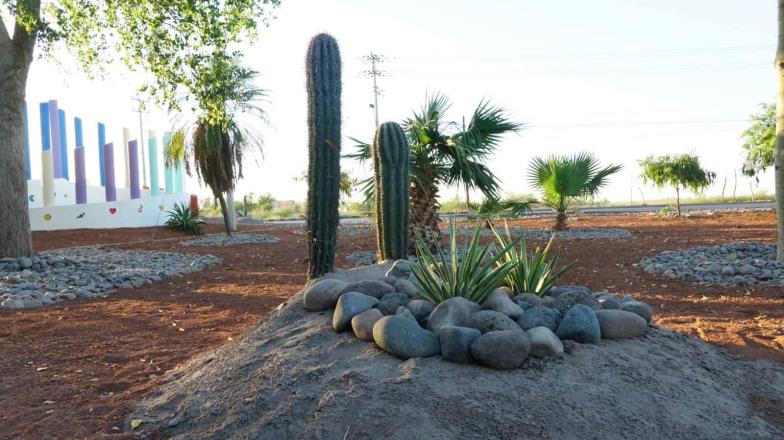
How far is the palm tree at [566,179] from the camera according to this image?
561 inches

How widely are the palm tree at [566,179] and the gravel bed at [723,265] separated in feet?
15.3

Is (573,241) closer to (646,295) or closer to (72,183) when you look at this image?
(646,295)

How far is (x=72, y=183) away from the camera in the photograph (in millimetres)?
24062

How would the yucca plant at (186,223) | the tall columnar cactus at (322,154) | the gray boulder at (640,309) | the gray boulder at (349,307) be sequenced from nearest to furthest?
the gray boulder at (349,307)
the gray boulder at (640,309)
the tall columnar cactus at (322,154)
the yucca plant at (186,223)

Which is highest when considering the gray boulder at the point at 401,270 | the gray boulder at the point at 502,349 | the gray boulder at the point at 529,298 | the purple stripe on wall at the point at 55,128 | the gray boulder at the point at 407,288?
the purple stripe on wall at the point at 55,128

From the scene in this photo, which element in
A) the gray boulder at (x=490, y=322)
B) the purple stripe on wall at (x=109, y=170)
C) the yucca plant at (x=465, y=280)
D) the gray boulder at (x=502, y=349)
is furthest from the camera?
the purple stripe on wall at (x=109, y=170)

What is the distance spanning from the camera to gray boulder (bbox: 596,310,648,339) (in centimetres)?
373

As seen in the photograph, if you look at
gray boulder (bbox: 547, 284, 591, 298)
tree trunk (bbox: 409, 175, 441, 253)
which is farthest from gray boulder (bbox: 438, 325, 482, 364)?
tree trunk (bbox: 409, 175, 441, 253)

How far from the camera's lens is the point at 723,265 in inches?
312

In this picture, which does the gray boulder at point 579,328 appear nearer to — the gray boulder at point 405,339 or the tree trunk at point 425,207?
the gray boulder at point 405,339

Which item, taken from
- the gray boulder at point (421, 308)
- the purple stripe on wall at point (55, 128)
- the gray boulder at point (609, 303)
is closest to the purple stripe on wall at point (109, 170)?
the purple stripe on wall at point (55, 128)

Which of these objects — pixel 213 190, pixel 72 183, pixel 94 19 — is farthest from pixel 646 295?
pixel 72 183

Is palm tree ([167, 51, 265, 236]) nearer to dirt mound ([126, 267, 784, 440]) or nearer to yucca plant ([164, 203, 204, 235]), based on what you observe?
yucca plant ([164, 203, 204, 235])

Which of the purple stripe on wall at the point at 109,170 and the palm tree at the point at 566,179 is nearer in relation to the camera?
the palm tree at the point at 566,179
